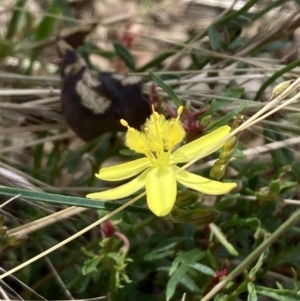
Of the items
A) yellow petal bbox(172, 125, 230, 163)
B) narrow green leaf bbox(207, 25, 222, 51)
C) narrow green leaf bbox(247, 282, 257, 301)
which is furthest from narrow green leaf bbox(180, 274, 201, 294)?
narrow green leaf bbox(207, 25, 222, 51)

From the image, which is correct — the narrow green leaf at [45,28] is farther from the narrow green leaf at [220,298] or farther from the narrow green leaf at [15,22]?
the narrow green leaf at [220,298]

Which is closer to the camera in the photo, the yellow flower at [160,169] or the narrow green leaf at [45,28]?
the yellow flower at [160,169]

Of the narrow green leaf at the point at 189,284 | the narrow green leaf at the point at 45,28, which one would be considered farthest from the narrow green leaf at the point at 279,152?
the narrow green leaf at the point at 45,28

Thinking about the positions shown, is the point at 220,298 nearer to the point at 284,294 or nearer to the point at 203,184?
the point at 284,294

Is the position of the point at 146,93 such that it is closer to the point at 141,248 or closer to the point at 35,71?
the point at 141,248

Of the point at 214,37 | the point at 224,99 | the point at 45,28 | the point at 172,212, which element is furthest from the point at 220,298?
the point at 45,28

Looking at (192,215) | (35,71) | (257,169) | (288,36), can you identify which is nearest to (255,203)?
(257,169)

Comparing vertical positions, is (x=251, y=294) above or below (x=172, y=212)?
below

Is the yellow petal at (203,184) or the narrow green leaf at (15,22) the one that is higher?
the narrow green leaf at (15,22)
